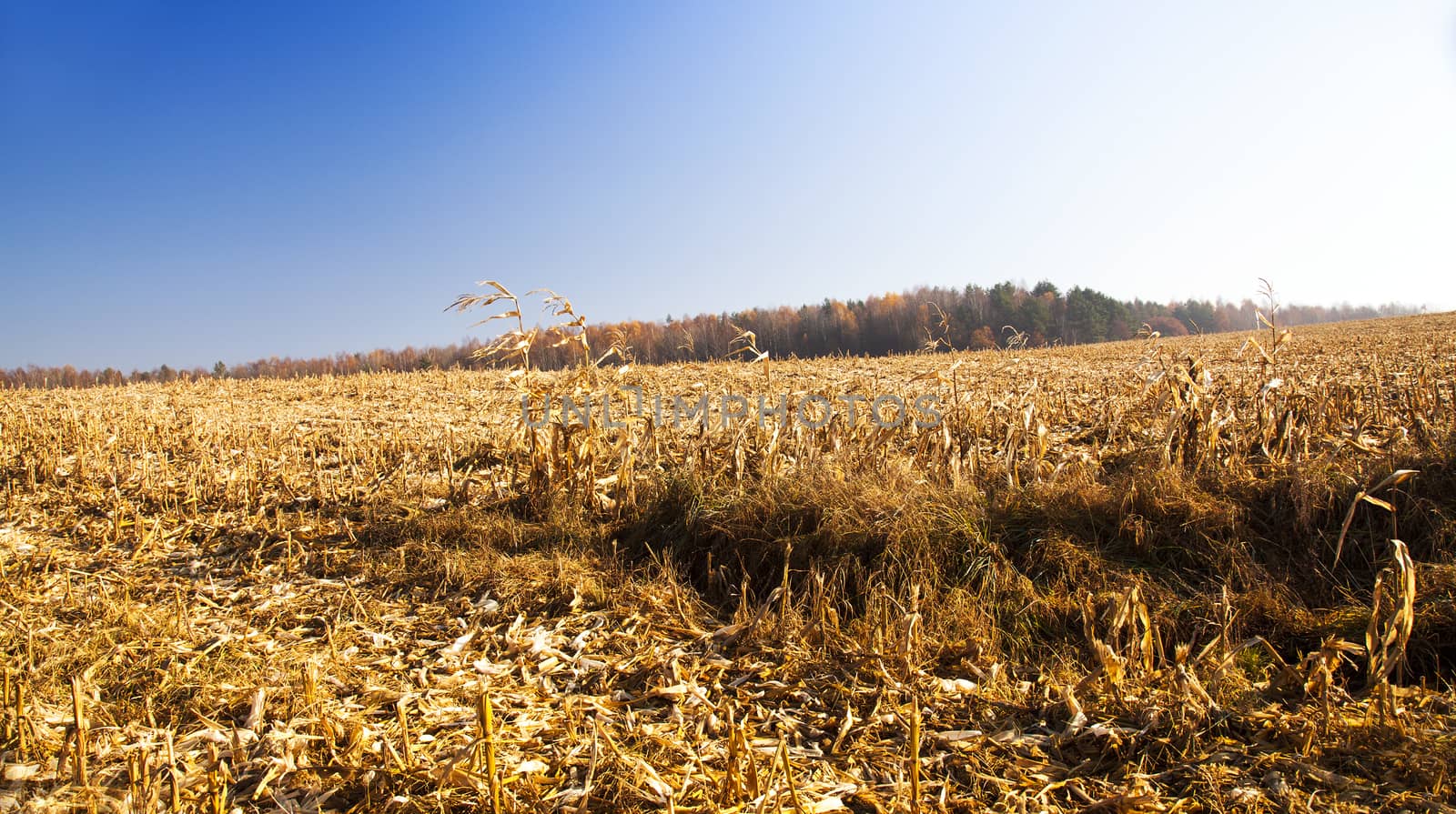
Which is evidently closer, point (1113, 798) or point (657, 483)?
point (1113, 798)

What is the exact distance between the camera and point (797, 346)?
161ft

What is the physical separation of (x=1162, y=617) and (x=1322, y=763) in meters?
1.07

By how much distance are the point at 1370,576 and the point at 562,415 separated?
5.43m

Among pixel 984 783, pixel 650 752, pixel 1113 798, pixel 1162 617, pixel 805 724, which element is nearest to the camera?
pixel 1113 798

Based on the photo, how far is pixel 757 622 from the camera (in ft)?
11.7

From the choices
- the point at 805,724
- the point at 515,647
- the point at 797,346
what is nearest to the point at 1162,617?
the point at 805,724

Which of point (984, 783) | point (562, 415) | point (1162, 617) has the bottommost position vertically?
point (984, 783)

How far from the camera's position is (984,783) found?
97.9 inches

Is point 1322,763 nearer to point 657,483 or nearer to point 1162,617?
point 1162,617

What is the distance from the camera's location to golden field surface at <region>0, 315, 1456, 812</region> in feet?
8.05

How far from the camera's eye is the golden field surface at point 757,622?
2455mm

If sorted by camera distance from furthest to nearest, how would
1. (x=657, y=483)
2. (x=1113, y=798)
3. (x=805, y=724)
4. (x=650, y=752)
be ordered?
1. (x=657, y=483)
2. (x=805, y=724)
3. (x=650, y=752)
4. (x=1113, y=798)

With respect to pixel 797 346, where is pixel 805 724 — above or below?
below

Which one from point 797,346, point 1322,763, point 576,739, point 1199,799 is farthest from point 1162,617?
point 797,346
